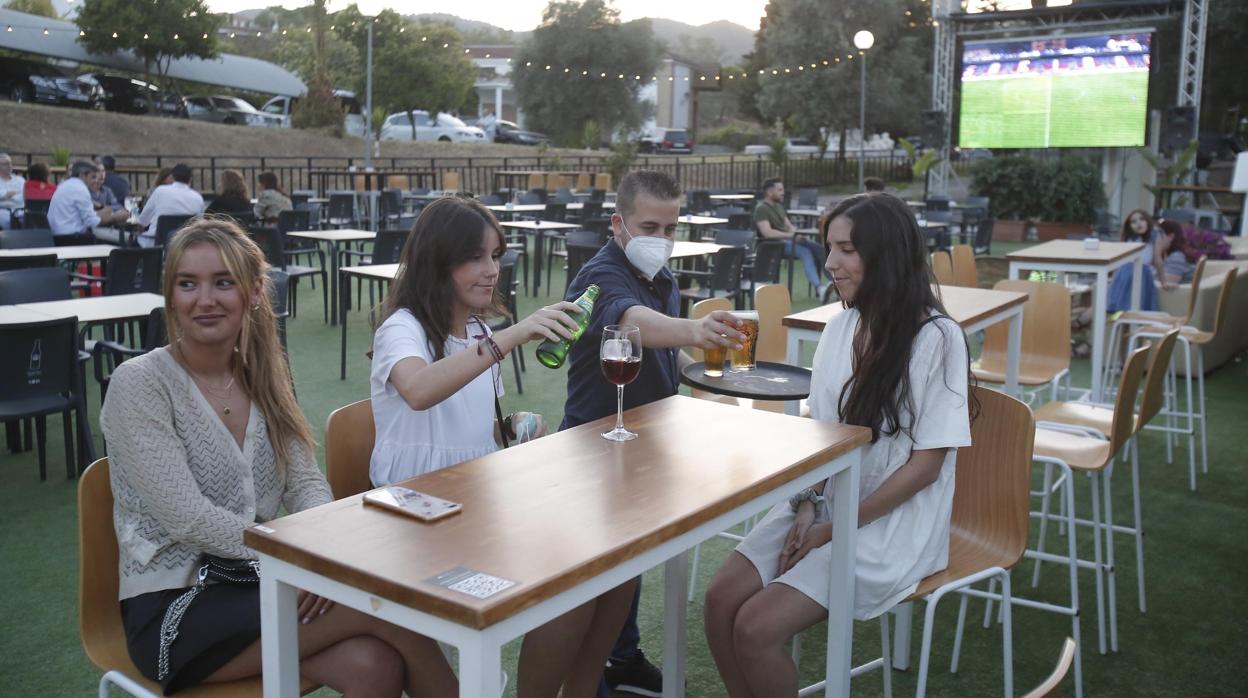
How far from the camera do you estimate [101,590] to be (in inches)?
80.2

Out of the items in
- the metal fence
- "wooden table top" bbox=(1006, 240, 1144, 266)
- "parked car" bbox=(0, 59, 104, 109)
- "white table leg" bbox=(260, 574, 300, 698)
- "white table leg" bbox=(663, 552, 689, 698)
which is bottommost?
"white table leg" bbox=(663, 552, 689, 698)

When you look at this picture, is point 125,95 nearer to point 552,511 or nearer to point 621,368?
point 621,368

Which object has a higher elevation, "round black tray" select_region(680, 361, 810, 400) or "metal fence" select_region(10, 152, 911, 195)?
"metal fence" select_region(10, 152, 911, 195)

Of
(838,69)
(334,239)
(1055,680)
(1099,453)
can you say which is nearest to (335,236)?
(334,239)

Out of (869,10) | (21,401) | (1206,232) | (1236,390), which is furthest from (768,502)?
(869,10)

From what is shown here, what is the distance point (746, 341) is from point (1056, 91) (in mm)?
16536

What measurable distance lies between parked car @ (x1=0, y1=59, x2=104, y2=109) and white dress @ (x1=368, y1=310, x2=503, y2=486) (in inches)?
1050

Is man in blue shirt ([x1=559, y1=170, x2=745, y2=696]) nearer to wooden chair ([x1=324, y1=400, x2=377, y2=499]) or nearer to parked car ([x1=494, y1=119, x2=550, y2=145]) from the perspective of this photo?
wooden chair ([x1=324, y1=400, x2=377, y2=499])

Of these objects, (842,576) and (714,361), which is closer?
(842,576)

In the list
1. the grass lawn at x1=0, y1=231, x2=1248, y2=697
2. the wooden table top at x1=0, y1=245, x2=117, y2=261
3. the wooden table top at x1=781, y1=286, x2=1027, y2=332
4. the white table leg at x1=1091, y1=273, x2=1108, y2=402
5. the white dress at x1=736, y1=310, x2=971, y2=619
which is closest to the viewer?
the white dress at x1=736, y1=310, x2=971, y2=619

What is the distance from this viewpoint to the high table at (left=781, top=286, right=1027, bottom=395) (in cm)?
363

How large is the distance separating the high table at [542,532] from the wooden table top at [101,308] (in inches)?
127

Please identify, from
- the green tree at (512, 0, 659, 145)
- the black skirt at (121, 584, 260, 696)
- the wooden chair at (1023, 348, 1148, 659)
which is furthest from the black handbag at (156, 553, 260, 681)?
the green tree at (512, 0, 659, 145)

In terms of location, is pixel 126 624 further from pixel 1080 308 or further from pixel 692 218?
pixel 692 218
